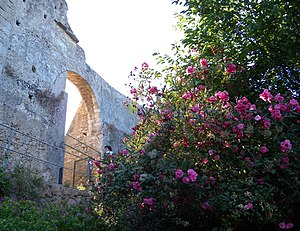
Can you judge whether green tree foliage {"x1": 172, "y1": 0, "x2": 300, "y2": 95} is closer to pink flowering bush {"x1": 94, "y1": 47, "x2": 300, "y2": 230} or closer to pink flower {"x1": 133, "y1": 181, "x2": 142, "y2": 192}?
pink flowering bush {"x1": 94, "y1": 47, "x2": 300, "y2": 230}

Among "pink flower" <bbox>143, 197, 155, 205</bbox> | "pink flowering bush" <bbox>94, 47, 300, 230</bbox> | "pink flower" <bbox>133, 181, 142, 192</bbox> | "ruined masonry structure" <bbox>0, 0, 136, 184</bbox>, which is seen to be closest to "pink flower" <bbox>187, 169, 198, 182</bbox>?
"pink flowering bush" <bbox>94, 47, 300, 230</bbox>

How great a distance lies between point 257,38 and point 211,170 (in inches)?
88.3

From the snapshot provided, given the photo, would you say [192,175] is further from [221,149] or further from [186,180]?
[221,149]

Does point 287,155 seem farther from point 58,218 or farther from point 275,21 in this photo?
point 58,218

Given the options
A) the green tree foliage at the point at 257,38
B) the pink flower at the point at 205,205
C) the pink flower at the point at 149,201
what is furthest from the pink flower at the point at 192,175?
the green tree foliage at the point at 257,38

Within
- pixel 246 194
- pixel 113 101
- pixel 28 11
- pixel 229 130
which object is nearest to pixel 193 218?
pixel 246 194

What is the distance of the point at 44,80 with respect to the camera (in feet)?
28.7

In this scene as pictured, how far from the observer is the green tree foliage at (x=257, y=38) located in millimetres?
4422

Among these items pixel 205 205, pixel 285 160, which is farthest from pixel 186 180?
pixel 285 160

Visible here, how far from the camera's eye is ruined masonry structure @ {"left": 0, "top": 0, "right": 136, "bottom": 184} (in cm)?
754

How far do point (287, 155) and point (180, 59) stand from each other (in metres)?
2.47

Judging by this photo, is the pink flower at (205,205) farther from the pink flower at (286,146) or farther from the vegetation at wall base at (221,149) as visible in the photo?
the pink flower at (286,146)

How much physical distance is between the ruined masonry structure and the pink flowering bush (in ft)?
10.7

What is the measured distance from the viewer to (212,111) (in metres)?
3.45
